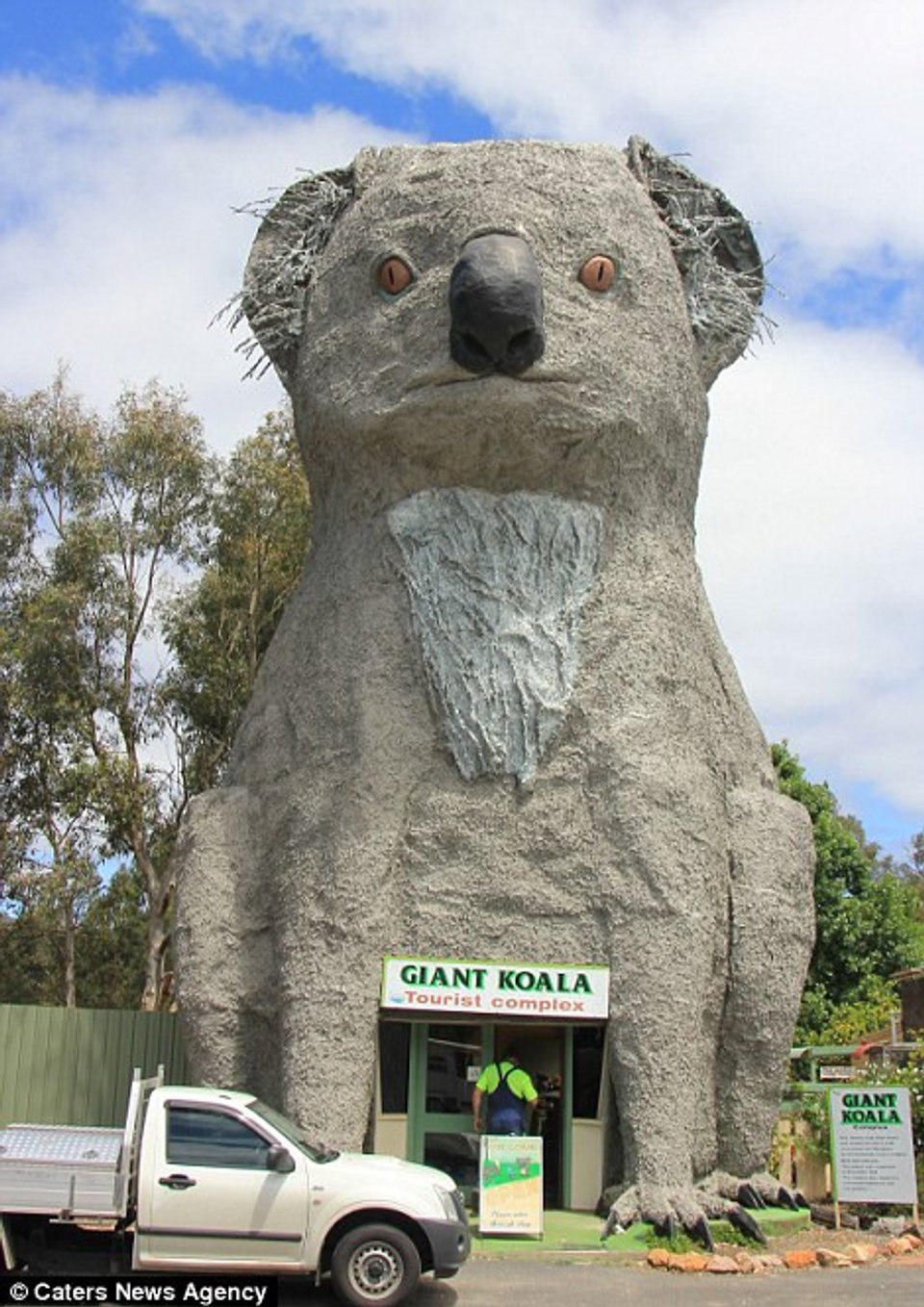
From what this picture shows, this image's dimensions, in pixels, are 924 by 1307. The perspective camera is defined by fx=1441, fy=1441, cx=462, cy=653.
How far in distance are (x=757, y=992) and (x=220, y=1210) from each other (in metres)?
4.79

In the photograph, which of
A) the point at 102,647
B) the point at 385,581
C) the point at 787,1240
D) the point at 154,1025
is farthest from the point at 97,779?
the point at 787,1240

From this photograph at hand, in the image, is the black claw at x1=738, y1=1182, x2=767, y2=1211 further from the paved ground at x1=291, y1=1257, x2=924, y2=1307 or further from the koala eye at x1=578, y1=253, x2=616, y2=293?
the koala eye at x1=578, y1=253, x2=616, y2=293

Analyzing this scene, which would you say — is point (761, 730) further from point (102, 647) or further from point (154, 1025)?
point (102, 647)

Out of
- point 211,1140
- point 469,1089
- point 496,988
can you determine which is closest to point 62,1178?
point 211,1140

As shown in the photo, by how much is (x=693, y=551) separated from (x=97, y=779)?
46.9 feet

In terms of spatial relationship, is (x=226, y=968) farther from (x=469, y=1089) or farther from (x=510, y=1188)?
(x=510, y=1188)

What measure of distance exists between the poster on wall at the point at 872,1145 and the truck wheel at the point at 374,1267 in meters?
5.04

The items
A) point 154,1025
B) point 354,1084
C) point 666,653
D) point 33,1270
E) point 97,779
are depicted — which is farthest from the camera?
point 97,779

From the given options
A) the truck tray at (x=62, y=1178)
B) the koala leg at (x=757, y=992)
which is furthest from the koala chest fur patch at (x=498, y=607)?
the truck tray at (x=62, y=1178)

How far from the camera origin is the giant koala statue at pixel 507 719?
10375mm

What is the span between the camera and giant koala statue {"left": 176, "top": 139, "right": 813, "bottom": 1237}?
10.4 metres

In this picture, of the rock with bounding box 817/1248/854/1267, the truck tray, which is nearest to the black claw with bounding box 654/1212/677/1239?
the rock with bounding box 817/1248/854/1267

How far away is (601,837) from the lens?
10.6 m

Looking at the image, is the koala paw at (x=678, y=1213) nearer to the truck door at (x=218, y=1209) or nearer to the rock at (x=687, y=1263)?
the rock at (x=687, y=1263)
